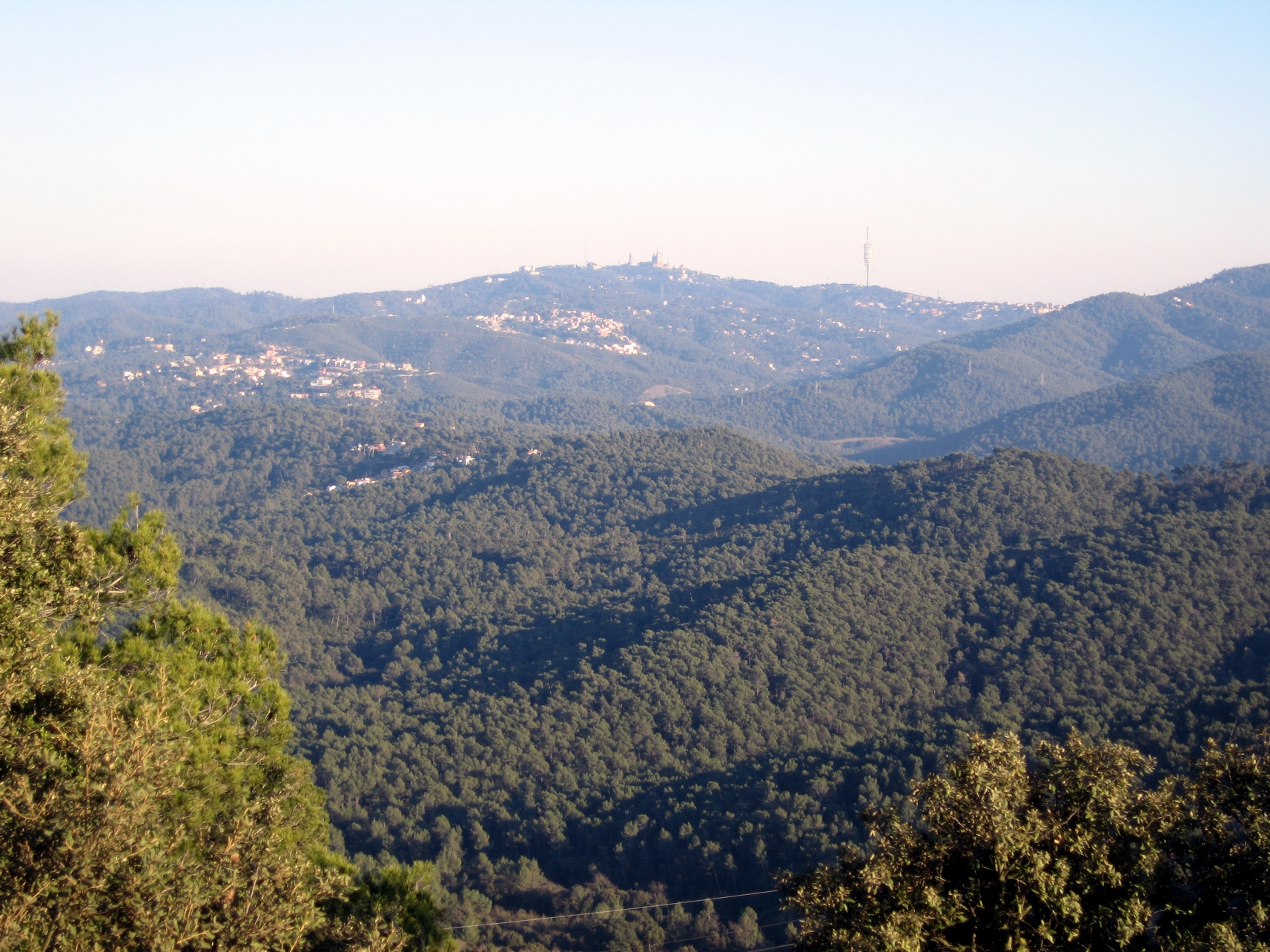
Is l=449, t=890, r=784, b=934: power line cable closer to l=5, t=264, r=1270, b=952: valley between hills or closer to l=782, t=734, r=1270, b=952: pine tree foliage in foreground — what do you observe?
l=5, t=264, r=1270, b=952: valley between hills

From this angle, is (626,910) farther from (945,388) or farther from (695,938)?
(945,388)

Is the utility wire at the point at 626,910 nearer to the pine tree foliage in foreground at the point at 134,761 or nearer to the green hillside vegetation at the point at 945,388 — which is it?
the pine tree foliage in foreground at the point at 134,761

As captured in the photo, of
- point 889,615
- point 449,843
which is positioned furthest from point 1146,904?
point 889,615

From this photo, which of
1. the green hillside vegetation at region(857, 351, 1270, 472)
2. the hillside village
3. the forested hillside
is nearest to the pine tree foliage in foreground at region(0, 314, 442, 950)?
the forested hillside

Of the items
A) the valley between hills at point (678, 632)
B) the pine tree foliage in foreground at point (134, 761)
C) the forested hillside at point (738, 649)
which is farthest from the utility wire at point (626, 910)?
the pine tree foliage in foreground at point (134, 761)

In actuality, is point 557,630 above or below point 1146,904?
below

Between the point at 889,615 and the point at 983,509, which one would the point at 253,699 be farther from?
the point at 983,509
